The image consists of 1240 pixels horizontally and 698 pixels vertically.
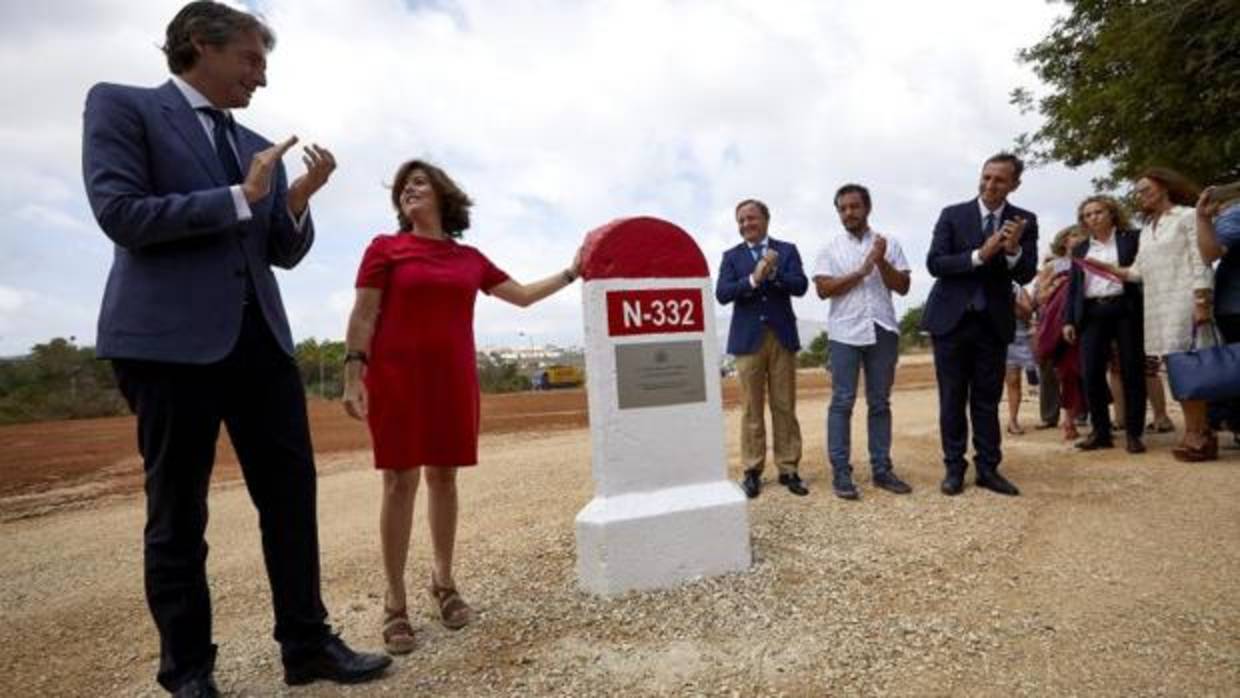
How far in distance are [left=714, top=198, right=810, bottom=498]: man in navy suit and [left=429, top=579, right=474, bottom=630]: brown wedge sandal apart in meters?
2.39

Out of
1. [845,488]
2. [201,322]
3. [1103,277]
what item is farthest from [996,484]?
[201,322]

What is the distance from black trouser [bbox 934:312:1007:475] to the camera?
4.75 meters

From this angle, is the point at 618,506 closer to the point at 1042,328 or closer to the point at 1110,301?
the point at 1110,301

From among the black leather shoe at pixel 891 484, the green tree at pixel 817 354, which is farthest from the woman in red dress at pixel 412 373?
the green tree at pixel 817 354

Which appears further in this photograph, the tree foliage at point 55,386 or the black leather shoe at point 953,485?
the tree foliage at point 55,386

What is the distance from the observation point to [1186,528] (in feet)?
12.2

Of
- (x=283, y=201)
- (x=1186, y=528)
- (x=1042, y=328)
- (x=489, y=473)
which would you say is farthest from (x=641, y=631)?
(x=1042, y=328)

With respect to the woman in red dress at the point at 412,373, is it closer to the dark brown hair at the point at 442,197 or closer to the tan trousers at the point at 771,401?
the dark brown hair at the point at 442,197

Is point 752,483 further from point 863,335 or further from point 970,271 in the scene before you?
point 970,271

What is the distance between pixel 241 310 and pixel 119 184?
524 mm

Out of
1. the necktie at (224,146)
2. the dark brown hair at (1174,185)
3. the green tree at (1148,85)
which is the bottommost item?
the necktie at (224,146)

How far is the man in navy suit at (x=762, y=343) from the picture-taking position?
4.96m

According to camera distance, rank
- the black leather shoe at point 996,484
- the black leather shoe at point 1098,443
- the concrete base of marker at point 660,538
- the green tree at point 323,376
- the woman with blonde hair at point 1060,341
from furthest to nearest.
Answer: the green tree at point 323,376 → the woman with blonde hair at point 1060,341 → the black leather shoe at point 1098,443 → the black leather shoe at point 996,484 → the concrete base of marker at point 660,538

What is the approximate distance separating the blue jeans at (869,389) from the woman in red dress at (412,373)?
2.82 m
